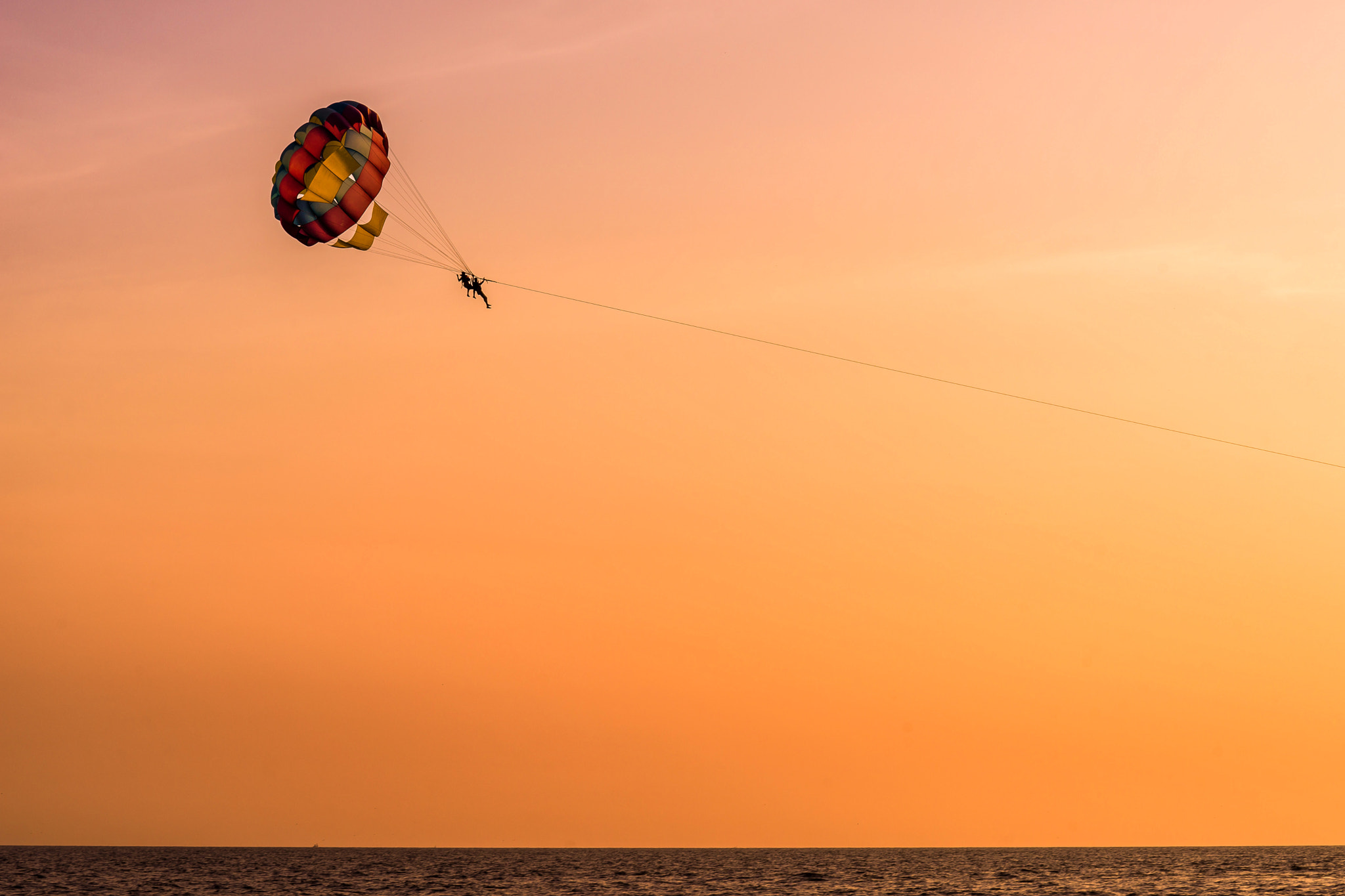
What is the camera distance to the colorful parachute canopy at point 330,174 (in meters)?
36.5

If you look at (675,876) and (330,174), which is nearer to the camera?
(330,174)

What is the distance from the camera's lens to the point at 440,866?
142 meters

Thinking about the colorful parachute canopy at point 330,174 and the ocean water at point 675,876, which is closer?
the colorful parachute canopy at point 330,174

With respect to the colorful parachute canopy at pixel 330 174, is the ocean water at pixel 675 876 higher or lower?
lower

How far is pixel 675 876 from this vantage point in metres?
Result: 114

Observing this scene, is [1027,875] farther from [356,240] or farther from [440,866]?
[356,240]

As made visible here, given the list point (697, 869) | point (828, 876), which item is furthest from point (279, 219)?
point (697, 869)

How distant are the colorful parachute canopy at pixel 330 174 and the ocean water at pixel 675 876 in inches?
2272

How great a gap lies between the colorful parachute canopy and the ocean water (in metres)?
57.7

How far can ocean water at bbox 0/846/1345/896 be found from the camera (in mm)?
87000

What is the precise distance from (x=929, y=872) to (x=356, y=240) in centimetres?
10207

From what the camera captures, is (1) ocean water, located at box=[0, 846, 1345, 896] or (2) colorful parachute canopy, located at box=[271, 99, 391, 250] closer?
(2) colorful parachute canopy, located at box=[271, 99, 391, 250]

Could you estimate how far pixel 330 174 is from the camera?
36594 mm

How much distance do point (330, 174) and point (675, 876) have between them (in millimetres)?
90657
